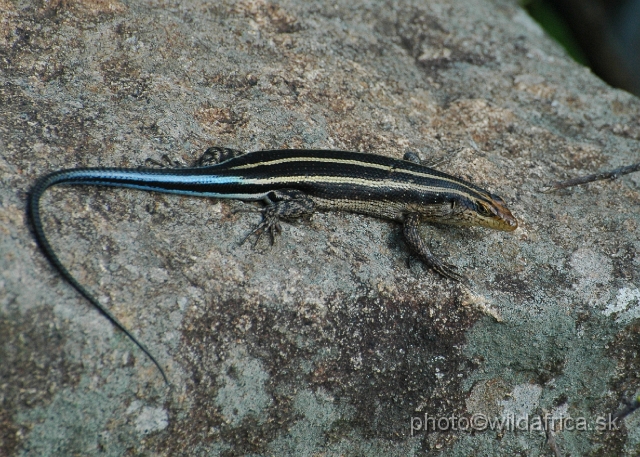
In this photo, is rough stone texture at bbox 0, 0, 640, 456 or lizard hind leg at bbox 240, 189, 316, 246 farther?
lizard hind leg at bbox 240, 189, 316, 246

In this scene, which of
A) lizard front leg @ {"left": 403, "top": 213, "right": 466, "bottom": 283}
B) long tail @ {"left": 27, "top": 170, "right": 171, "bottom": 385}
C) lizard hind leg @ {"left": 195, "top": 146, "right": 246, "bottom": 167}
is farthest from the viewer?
lizard hind leg @ {"left": 195, "top": 146, "right": 246, "bottom": 167}

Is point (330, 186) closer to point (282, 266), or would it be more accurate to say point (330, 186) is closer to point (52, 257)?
point (282, 266)

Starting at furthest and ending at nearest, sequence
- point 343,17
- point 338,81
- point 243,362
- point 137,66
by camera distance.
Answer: point 343,17 → point 338,81 → point 137,66 → point 243,362

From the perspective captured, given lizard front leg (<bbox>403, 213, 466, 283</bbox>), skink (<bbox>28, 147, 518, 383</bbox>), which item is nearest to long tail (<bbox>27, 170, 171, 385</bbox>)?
skink (<bbox>28, 147, 518, 383</bbox>)

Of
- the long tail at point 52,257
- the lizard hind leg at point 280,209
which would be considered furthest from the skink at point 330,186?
the long tail at point 52,257

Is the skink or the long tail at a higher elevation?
the skink

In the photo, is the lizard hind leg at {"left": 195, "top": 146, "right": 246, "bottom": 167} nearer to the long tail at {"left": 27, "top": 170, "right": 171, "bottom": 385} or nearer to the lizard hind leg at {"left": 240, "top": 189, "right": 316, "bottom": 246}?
the lizard hind leg at {"left": 240, "top": 189, "right": 316, "bottom": 246}

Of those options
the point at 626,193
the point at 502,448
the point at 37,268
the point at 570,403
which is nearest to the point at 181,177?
the point at 37,268

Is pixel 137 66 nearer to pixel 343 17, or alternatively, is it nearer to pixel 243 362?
pixel 343 17
